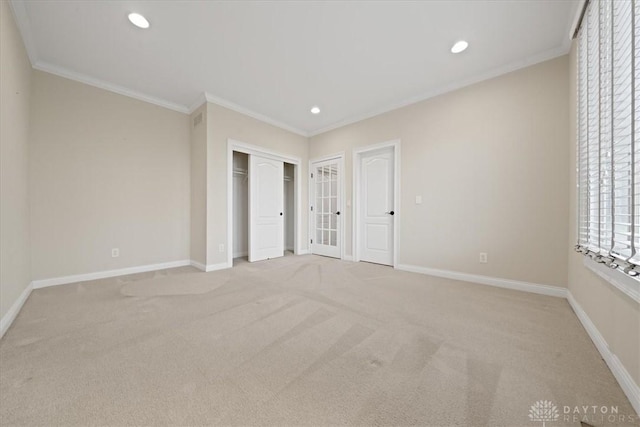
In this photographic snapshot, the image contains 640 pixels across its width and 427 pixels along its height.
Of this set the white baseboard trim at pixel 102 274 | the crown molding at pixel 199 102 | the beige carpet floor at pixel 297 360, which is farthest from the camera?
the crown molding at pixel 199 102

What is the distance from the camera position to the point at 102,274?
125 inches

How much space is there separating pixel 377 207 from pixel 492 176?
5.59 ft

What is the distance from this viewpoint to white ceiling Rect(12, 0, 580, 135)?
2.05m

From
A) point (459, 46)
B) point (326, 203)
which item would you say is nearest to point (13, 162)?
point (326, 203)

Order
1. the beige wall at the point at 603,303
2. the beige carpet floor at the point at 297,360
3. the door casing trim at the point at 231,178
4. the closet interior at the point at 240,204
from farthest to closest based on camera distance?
the closet interior at the point at 240,204 → the door casing trim at the point at 231,178 → the beige wall at the point at 603,303 → the beige carpet floor at the point at 297,360

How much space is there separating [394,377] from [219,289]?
2168 millimetres

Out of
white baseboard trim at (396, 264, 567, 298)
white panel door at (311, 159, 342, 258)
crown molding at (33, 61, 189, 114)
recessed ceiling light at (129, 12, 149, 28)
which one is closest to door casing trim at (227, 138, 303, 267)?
white panel door at (311, 159, 342, 258)

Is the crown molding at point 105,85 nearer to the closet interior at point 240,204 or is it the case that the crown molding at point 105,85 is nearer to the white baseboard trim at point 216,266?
the closet interior at point 240,204

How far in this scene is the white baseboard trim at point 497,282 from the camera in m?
2.50

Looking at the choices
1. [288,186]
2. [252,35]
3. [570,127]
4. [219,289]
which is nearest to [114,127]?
[252,35]

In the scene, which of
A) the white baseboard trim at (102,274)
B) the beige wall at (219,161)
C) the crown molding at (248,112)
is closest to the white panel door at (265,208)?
the beige wall at (219,161)

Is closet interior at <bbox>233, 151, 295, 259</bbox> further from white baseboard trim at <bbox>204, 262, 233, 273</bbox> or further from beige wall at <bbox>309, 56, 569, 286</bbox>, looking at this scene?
beige wall at <bbox>309, 56, 569, 286</bbox>

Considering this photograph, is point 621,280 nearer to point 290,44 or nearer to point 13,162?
point 290,44

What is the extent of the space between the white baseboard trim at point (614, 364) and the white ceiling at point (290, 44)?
104 inches
